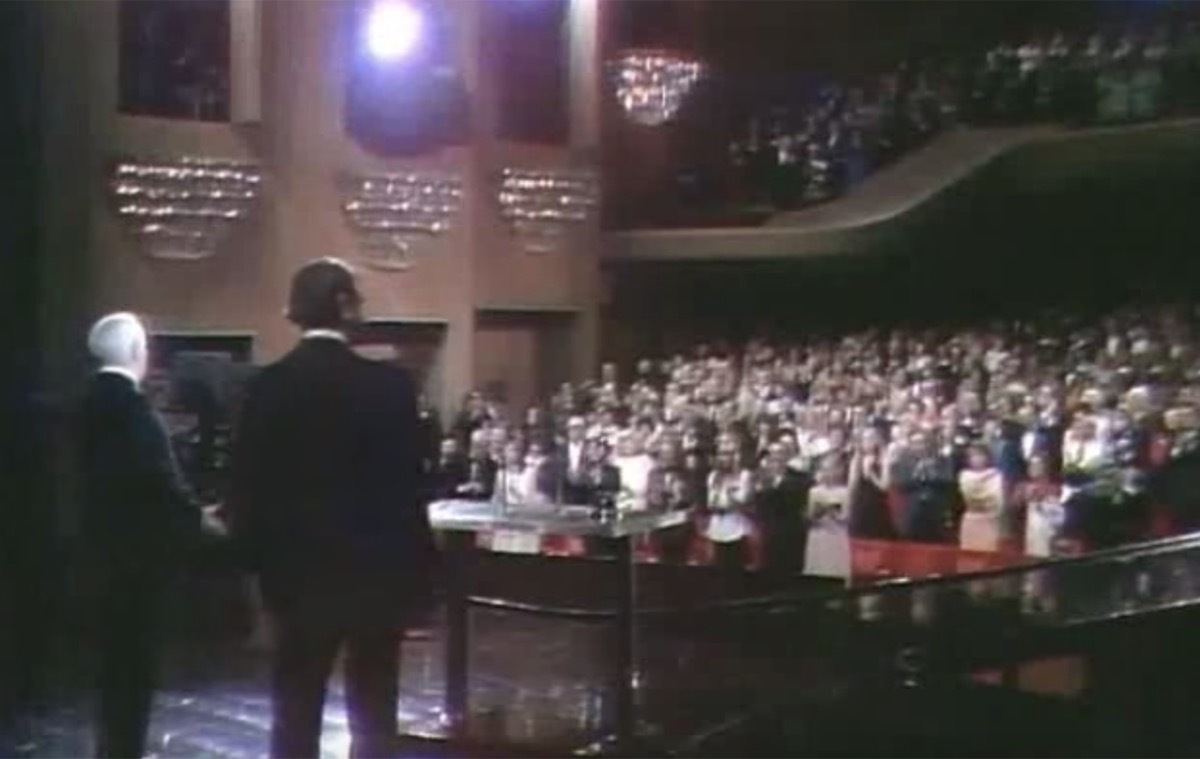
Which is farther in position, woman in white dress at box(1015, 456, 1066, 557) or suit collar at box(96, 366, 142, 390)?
suit collar at box(96, 366, 142, 390)

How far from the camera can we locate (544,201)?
1646mm

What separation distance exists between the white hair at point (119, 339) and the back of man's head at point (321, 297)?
0.15 metres

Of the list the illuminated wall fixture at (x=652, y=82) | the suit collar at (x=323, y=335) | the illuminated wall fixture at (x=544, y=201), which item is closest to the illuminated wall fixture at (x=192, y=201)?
the suit collar at (x=323, y=335)

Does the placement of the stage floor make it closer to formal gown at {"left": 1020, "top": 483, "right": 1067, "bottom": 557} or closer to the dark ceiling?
formal gown at {"left": 1020, "top": 483, "right": 1067, "bottom": 557}

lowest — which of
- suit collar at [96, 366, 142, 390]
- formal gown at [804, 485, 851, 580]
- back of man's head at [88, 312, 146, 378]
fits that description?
formal gown at [804, 485, 851, 580]

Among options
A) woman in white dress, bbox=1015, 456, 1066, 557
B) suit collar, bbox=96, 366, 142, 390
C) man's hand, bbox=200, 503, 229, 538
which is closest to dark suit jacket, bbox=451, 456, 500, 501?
man's hand, bbox=200, 503, 229, 538

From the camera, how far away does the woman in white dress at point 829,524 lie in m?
1.61

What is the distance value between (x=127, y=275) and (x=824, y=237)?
0.61 m

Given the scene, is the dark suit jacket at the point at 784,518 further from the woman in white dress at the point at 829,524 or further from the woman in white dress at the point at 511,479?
the woman in white dress at the point at 511,479

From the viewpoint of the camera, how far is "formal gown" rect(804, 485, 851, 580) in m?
1.61

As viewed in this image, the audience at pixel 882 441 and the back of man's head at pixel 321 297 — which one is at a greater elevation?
the back of man's head at pixel 321 297

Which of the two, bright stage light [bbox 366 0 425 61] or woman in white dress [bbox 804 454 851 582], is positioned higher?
bright stage light [bbox 366 0 425 61]

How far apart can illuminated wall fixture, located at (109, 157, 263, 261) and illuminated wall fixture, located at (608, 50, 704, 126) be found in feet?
1.08

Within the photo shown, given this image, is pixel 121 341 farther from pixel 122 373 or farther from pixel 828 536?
pixel 828 536
